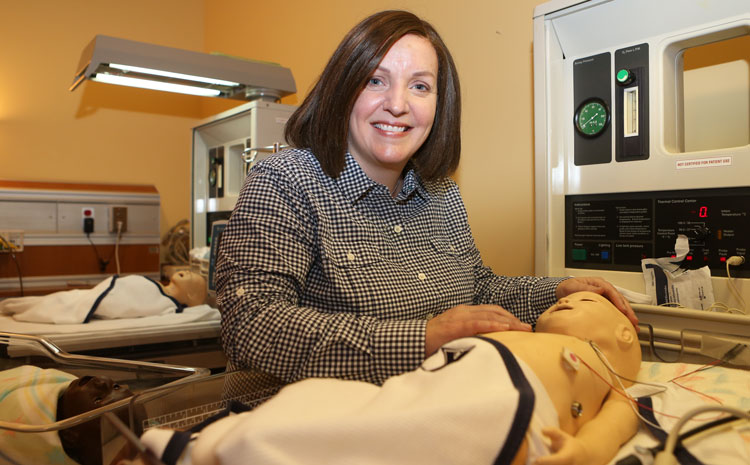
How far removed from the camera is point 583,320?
0.93 metres

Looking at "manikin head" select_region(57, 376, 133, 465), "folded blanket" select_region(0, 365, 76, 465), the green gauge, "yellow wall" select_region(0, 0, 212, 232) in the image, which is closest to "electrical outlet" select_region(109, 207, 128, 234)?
"yellow wall" select_region(0, 0, 212, 232)

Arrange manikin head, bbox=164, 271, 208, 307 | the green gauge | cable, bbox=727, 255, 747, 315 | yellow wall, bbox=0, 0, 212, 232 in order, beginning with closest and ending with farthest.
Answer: cable, bbox=727, 255, 747, 315, the green gauge, manikin head, bbox=164, 271, 208, 307, yellow wall, bbox=0, 0, 212, 232

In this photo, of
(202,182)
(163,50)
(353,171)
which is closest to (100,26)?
(202,182)

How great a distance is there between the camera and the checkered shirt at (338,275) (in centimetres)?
82

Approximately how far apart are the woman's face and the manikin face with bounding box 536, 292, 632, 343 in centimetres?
45

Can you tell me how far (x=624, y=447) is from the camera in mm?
683

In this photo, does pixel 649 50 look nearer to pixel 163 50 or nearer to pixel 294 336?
pixel 294 336

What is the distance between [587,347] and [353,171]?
1.79 feet

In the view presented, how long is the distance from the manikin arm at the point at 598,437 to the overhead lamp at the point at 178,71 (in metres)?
1.93

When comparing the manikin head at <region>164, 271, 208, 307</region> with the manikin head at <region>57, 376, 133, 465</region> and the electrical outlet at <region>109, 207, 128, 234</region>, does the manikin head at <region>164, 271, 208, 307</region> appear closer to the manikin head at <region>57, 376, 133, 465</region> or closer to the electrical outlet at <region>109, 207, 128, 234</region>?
the electrical outlet at <region>109, 207, 128, 234</region>

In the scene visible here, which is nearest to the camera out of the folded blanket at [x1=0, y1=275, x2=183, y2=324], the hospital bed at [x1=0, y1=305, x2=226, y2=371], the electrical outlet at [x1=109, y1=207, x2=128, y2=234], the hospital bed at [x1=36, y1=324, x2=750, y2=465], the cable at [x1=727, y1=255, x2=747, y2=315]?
the hospital bed at [x1=36, y1=324, x2=750, y2=465]

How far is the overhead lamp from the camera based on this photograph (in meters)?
2.00

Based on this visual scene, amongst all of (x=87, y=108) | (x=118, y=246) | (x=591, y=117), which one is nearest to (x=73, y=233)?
(x=118, y=246)

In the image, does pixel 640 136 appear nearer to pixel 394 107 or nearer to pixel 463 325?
pixel 394 107
